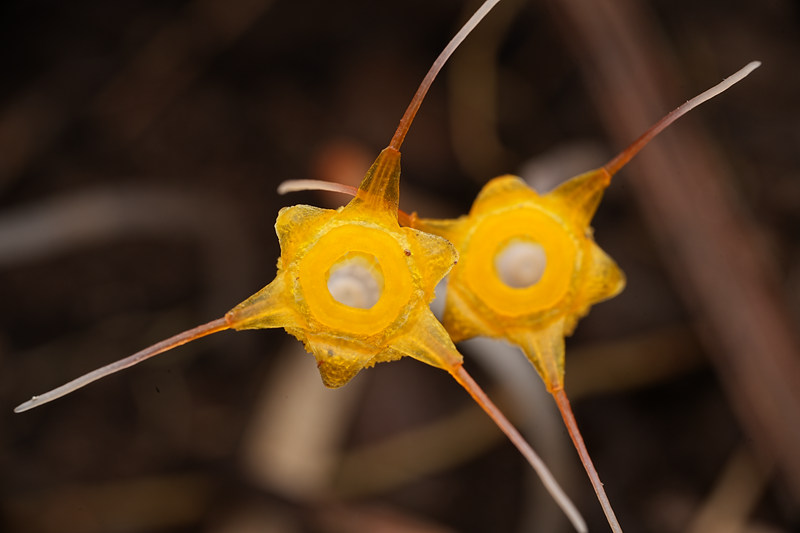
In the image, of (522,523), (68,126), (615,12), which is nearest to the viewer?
(615,12)

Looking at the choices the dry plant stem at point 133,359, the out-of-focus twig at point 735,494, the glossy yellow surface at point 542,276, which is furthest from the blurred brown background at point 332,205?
the dry plant stem at point 133,359

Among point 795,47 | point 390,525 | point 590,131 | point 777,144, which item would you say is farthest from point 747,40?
point 390,525

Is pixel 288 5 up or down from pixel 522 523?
up

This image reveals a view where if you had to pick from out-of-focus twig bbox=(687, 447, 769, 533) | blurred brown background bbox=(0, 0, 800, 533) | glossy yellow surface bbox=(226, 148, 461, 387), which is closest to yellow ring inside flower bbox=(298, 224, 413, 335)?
glossy yellow surface bbox=(226, 148, 461, 387)

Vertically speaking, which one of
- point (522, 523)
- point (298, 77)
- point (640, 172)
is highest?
point (298, 77)

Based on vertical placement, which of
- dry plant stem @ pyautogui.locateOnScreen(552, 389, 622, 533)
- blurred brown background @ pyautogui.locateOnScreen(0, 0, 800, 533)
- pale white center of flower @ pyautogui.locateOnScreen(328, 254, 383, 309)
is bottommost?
dry plant stem @ pyautogui.locateOnScreen(552, 389, 622, 533)

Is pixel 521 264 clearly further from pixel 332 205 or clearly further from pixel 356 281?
pixel 332 205

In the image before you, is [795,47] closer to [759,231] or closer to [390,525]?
[759,231]

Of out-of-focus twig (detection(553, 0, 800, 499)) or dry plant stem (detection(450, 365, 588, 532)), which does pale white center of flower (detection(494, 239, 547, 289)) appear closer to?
dry plant stem (detection(450, 365, 588, 532))
